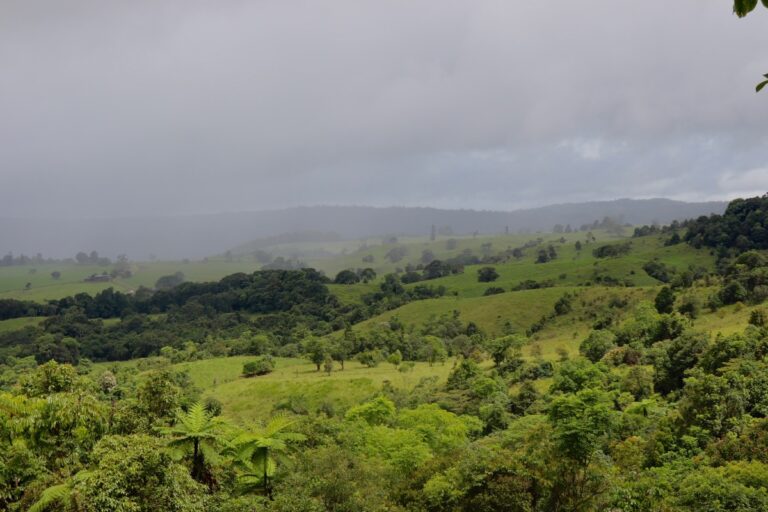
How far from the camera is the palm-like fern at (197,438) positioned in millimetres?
16438

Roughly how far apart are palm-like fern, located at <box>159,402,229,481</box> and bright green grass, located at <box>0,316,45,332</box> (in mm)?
156024

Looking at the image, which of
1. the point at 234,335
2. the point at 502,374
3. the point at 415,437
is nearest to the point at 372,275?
the point at 234,335

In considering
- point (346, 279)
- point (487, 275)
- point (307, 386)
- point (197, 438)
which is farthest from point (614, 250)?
point (197, 438)

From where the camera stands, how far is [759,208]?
124 meters

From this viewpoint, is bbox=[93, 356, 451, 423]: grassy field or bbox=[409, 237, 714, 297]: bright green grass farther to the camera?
bbox=[409, 237, 714, 297]: bright green grass

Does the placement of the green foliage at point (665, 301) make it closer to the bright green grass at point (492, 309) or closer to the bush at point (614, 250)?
the bright green grass at point (492, 309)

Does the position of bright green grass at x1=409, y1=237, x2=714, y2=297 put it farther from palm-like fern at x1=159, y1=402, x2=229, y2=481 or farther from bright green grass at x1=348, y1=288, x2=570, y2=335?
palm-like fern at x1=159, y1=402, x2=229, y2=481

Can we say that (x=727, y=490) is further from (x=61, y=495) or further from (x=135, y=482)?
(x=61, y=495)

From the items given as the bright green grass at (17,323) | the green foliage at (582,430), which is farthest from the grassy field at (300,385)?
the bright green grass at (17,323)

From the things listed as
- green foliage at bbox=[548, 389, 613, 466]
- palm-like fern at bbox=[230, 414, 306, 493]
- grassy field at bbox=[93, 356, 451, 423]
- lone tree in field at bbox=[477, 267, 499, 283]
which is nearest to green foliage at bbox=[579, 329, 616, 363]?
grassy field at bbox=[93, 356, 451, 423]

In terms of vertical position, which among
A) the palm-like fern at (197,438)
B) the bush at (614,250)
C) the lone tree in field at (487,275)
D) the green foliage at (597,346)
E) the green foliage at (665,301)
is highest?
the palm-like fern at (197,438)

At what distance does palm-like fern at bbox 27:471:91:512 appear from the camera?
13.1 m

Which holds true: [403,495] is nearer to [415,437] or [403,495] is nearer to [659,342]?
[415,437]

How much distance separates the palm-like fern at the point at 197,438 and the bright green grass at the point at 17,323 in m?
156
